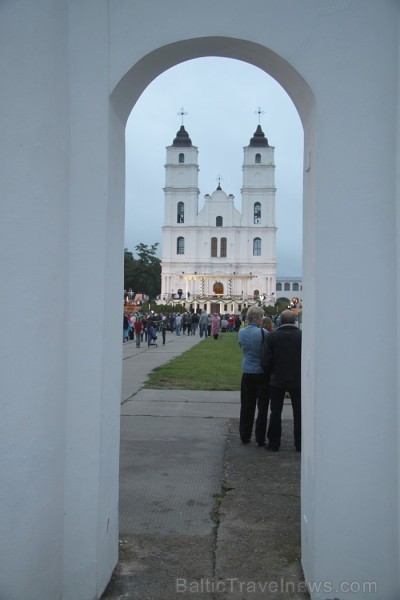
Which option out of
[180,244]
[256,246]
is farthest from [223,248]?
[180,244]

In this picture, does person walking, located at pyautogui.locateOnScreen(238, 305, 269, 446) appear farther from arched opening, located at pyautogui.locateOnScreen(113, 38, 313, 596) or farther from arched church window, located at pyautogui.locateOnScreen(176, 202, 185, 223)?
arched church window, located at pyautogui.locateOnScreen(176, 202, 185, 223)

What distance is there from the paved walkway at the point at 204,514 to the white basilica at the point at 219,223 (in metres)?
79.6

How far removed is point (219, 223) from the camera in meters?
89.2

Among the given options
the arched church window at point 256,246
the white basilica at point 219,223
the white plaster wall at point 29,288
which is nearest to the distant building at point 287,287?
the arched church window at point 256,246

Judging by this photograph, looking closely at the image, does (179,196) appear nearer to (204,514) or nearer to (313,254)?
(204,514)

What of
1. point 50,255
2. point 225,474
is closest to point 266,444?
point 225,474

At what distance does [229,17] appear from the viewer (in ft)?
11.4

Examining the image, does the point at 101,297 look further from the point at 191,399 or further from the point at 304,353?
the point at 191,399

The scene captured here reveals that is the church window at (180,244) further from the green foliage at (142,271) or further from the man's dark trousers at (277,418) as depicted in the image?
the man's dark trousers at (277,418)

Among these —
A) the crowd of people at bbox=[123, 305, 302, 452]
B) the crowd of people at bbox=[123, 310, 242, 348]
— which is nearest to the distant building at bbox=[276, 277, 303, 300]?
the crowd of people at bbox=[123, 310, 242, 348]

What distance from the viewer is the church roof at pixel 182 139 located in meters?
88.8

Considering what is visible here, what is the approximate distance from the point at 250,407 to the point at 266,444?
19.3 inches

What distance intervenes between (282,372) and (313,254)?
3479 millimetres

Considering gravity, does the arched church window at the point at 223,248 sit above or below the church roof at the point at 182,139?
below
